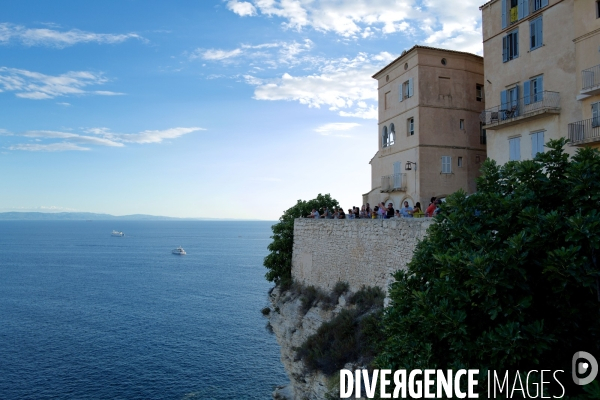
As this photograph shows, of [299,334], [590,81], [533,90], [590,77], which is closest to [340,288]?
[299,334]

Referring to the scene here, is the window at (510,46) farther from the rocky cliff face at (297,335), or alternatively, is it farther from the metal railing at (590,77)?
the rocky cliff face at (297,335)

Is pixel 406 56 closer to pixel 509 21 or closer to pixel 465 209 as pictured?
pixel 509 21

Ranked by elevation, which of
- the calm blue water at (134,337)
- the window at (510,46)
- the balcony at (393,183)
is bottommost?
the calm blue water at (134,337)

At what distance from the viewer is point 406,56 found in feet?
93.1

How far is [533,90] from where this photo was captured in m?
22.1

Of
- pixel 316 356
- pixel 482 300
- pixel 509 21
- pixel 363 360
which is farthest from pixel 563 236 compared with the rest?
pixel 509 21

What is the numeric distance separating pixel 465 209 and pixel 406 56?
2200 cm

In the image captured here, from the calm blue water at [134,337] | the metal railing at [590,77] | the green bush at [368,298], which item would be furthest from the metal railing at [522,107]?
the calm blue water at [134,337]

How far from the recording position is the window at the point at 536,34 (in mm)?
21797

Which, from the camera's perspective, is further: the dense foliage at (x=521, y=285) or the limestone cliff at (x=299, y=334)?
the limestone cliff at (x=299, y=334)

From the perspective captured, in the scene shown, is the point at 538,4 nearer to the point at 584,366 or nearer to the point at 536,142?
the point at 536,142

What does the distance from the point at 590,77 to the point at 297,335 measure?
19.8 m

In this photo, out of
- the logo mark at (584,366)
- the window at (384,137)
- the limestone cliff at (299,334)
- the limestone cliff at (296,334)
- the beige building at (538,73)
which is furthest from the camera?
the window at (384,137)

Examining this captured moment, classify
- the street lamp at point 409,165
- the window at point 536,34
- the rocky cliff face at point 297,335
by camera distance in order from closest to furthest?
the rocky cliff face at point 297,335 → the window at point 536,34 → the street lamp at point 409,165
